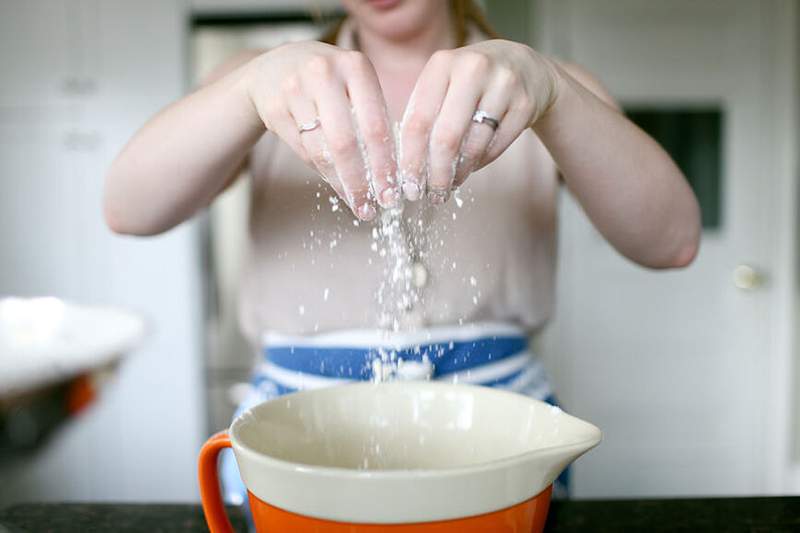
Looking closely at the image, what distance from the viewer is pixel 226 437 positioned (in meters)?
0.37

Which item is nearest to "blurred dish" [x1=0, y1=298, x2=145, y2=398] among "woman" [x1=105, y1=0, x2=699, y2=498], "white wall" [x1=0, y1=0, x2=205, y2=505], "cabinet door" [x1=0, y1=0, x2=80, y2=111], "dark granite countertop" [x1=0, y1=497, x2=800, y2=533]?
"white wall" [x1=0, y1=0, x2=205, y2=505]

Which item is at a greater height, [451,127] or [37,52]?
[37,52]

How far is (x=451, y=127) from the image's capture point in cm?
41

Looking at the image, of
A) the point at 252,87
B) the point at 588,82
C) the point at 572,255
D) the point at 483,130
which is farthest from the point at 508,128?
the point at 572,255

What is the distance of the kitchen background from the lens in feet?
6.60

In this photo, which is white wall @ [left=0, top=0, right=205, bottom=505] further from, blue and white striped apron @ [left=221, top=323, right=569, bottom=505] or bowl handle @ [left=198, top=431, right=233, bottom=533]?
bowl handle @ [left=198, top=431, right=233, bottom=533]

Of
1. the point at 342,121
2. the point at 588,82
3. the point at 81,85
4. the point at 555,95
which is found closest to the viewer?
the point at 342,121

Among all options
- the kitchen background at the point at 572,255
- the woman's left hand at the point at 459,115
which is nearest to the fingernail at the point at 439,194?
the woman's left hand at the point at 459,115

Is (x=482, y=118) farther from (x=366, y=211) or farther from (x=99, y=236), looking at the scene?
(x=99, y=236)

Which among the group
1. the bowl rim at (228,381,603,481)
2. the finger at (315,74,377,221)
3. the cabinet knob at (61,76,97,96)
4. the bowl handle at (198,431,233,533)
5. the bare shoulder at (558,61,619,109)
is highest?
the cabinet knob at (61,76,97,96)

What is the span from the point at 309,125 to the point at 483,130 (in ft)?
0.32

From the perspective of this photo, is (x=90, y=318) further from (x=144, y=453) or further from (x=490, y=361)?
(x=490, y=361)

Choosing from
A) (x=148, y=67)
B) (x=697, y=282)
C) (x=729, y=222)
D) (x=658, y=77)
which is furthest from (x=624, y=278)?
(x=148, y=67)

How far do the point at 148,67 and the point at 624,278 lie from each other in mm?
1440
